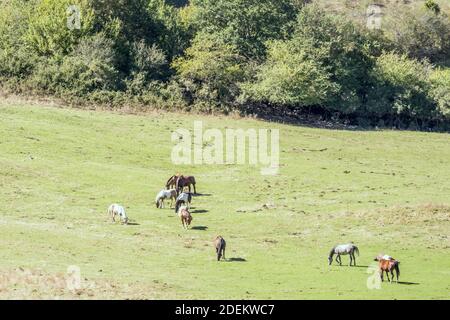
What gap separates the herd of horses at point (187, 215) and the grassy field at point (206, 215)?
2.01ft

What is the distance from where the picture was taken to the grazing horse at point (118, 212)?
152ft

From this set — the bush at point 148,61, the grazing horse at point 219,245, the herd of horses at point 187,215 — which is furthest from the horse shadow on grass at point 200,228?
the bush at point 148,61

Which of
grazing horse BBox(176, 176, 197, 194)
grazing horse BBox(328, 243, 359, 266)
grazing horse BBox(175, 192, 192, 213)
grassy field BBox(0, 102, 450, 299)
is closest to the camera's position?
grassy field BBox(0, 102, 450, 299)

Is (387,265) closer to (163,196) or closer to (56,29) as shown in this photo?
(163,196)

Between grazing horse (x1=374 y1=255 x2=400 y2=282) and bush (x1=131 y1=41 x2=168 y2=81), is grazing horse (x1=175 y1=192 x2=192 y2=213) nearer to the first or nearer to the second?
grazing horse (x1=374 y1=255 x2=400 y2=282)

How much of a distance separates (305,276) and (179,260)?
225 inches

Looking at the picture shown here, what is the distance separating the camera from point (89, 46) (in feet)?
276

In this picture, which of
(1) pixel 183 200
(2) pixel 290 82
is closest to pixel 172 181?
(1) pixel 183 200

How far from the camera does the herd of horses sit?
122ft

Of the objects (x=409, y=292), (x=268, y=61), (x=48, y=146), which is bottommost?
(x=409, y=292)

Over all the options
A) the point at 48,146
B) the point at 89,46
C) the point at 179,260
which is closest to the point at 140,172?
the point at 48,146

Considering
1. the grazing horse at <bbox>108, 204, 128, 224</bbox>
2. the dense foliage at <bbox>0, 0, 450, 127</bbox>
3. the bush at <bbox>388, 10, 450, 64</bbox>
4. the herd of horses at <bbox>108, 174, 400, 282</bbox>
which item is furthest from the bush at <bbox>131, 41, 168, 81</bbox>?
the grazing horse at <bbox>108, 204, 128, 224</bbox>

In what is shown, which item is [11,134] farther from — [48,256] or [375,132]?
[375,132]
